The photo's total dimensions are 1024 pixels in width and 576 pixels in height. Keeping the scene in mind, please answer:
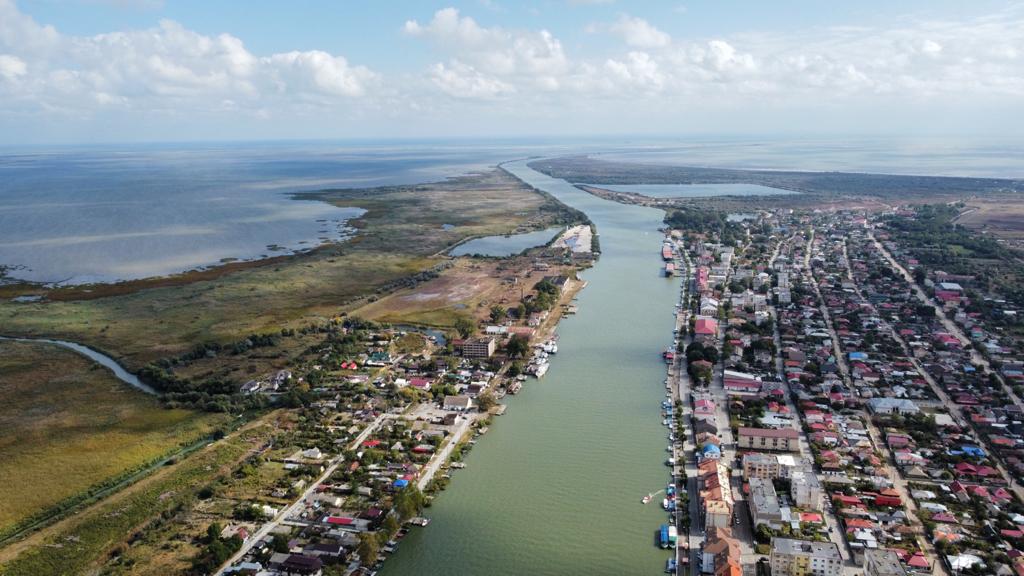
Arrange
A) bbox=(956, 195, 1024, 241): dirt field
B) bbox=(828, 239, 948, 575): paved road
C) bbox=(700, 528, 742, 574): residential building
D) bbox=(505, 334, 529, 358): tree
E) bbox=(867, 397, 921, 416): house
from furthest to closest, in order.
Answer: bbox=(956, 195, 1024, 241): dirt field
bbox=(505, 334, 529, 358): tree
bbox=(867, 397, 921, 416): house
bbox=(828, 239, 948, 575): paved road
bbox=(700, 528, 742, 574): residential building

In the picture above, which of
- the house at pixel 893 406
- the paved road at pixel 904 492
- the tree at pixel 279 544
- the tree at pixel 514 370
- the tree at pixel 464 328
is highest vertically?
the tree at pixel 464 328

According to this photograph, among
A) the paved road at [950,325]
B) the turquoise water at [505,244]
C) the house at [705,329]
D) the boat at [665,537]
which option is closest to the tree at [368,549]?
the boat at [665,537]

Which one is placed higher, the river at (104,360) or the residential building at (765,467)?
the residential building at (765,467)

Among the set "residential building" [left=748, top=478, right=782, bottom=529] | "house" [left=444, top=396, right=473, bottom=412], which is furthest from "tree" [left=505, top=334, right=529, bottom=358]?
"residential building" [left=748, top=478, right=782, bottom=529]

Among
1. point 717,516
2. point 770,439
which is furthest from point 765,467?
point 717,516

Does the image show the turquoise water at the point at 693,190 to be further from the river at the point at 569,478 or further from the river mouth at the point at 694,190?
the river at the point at 569,478

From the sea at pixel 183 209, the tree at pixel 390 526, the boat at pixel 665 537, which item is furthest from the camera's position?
the sea at pixel 183 209

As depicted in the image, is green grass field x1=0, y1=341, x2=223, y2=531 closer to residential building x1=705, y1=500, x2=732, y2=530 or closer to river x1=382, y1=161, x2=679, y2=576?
river x1=382, y1=161, x2=679, y2=576
